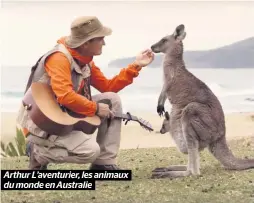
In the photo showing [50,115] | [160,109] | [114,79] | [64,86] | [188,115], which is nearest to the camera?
[64,86]

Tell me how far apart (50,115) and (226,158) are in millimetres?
1812

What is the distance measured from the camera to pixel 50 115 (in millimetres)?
5945

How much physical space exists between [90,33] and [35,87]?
2.28 ft

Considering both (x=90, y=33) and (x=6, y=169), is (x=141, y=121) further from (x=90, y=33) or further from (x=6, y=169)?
(x=6, y=169)

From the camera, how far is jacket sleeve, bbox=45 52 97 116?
18.9 ft

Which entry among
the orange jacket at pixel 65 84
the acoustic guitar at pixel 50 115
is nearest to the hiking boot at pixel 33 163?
the acoustic guitar at pixel 50 115

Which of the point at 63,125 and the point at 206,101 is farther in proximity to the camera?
the point at 206,101

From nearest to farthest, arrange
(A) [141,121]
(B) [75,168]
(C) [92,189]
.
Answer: (C) [92,189]
(A) [141,121]
(B) [75,168]

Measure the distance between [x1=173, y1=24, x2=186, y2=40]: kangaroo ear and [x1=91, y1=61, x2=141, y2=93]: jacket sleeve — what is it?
0.69 metres

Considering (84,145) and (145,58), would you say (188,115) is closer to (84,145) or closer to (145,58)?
(145,58)

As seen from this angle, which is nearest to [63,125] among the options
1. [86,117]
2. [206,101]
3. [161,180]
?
[86,117]

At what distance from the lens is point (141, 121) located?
6.36m

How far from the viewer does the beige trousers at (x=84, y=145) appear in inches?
238

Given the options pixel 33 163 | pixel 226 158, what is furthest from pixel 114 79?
pixel 226 158
